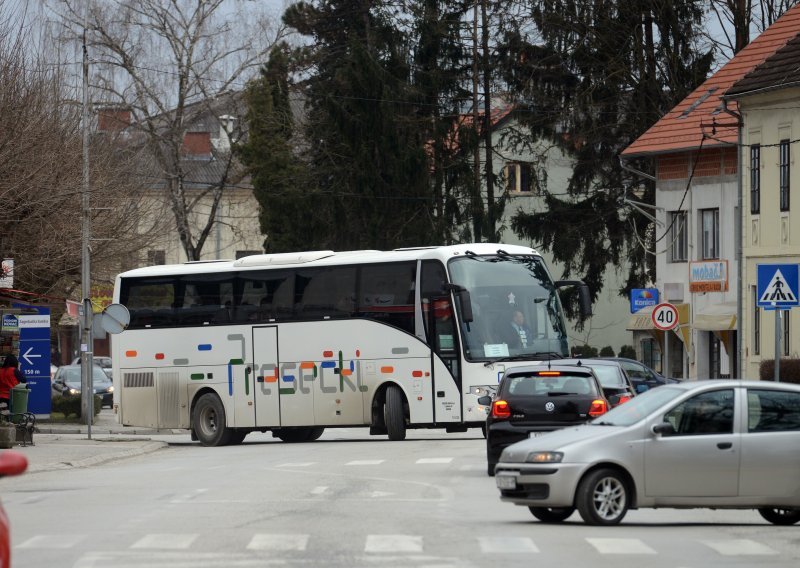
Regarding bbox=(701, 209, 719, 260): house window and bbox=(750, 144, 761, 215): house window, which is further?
bbox=(701, 209, 719, 260): house window

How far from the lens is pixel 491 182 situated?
6269 centimetres

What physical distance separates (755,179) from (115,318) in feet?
72.8

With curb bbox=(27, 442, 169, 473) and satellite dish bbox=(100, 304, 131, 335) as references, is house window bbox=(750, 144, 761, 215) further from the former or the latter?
satellite dish bbox=(100, 304, 131, 335)

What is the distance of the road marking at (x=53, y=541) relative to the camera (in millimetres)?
14329

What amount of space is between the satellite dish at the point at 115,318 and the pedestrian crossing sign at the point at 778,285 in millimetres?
13137

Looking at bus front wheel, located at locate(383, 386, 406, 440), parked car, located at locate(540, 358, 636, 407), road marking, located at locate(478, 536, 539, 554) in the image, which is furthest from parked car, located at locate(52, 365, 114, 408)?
road marking, located at locate(478, 536, 539, 554)

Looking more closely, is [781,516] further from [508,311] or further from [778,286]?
[508,311]

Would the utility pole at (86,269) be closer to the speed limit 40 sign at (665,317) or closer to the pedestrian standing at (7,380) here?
the pedestrian standing at (7,380)

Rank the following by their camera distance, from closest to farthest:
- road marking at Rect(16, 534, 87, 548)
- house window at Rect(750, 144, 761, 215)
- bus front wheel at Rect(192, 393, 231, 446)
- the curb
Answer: road marking at Rect(16, 534, 87, 548), the curb, bus front wheel at Rect(192, 393, 231, 446), house window at Rect(750, 144, 761, 215)

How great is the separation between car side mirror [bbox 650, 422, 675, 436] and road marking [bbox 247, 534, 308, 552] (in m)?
3.44

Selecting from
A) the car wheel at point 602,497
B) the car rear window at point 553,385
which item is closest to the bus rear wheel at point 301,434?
the car rear window at point 553,385

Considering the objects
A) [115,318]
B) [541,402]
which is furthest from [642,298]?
[541,402]

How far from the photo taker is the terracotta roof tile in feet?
174

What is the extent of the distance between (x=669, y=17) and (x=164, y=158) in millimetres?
20626
